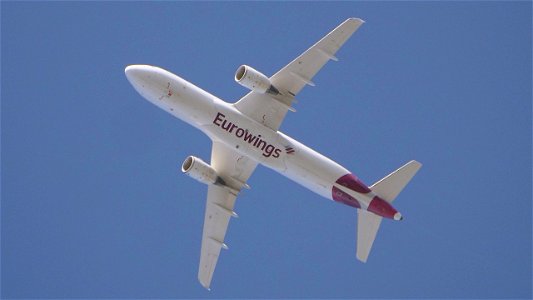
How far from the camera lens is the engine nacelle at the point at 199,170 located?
57.2 meters

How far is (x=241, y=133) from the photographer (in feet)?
183

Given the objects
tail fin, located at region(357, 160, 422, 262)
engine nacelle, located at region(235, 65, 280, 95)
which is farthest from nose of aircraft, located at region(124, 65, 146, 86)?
tail fin, located at region(357, 160, 422, 262)

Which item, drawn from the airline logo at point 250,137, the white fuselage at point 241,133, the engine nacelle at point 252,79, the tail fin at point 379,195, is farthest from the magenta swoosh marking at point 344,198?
the engine nacelle at point 252,79

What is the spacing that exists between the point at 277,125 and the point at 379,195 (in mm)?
7831

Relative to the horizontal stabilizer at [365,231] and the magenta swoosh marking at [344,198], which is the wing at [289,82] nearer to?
the magenta swoosh marking at [344,198]

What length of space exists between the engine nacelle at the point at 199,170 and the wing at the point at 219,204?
1199 mm

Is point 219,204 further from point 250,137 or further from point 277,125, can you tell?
point 277,125

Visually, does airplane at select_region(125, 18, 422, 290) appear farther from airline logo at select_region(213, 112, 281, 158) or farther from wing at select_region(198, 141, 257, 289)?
wing at select_region(198, 141, 257, 289)

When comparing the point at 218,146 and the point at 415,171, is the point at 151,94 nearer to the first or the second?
the point at 218,146

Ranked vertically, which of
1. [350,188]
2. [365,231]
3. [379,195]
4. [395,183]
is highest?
[395,183]

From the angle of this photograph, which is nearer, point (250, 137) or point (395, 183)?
point (250, 137)

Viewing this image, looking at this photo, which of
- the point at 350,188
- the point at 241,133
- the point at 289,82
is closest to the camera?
the point at 241,133

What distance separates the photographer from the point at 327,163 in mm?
56000

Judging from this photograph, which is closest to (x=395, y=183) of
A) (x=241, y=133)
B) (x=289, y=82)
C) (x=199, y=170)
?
(x=289, y=82)
